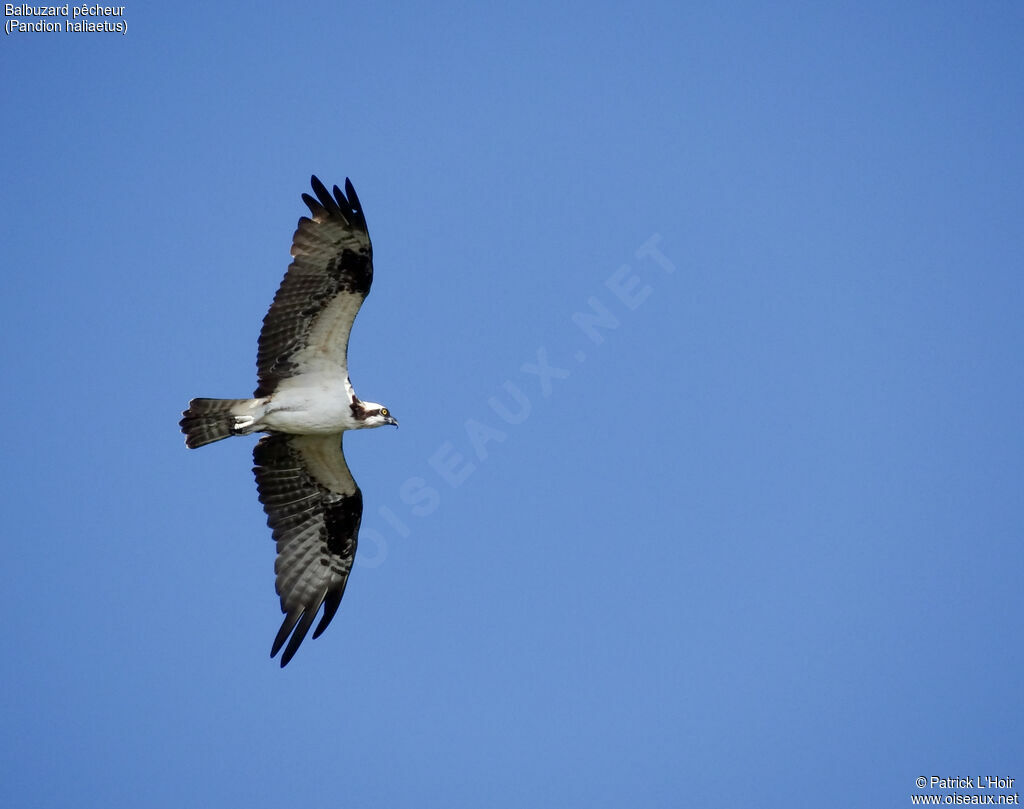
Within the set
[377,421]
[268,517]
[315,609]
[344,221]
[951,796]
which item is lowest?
[951,796]

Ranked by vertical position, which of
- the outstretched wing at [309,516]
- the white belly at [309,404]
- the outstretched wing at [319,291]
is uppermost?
the outstretched wing at [319,291]

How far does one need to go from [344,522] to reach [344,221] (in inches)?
156

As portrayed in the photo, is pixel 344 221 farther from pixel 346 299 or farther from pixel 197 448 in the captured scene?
pixel 197 448

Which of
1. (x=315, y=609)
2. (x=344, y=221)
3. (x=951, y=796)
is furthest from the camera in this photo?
(x=951, y=796)

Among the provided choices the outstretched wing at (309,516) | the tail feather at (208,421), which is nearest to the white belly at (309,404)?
the tail feather at (208,421)

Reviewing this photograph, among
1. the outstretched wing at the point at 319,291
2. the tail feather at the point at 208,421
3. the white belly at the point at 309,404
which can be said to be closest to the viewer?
the outstretched wing at the point at 319,291

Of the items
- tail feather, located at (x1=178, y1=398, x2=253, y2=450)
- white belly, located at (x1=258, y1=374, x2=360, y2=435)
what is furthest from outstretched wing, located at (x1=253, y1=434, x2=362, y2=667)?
tail feather, located at (x1=178, y1=398, x2=253, y2=450)

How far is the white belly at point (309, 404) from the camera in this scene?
12.9 m

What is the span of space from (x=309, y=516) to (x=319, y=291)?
3146 mm

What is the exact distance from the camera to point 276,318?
497 inches

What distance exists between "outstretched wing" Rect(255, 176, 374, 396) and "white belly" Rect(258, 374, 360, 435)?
0.14 metres

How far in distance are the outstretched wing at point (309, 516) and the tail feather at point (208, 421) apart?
Result: 90 cm

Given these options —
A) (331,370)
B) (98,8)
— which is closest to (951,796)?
(331,370)

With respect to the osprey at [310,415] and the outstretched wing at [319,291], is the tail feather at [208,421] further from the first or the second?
the outstretched wing at [319,291]
